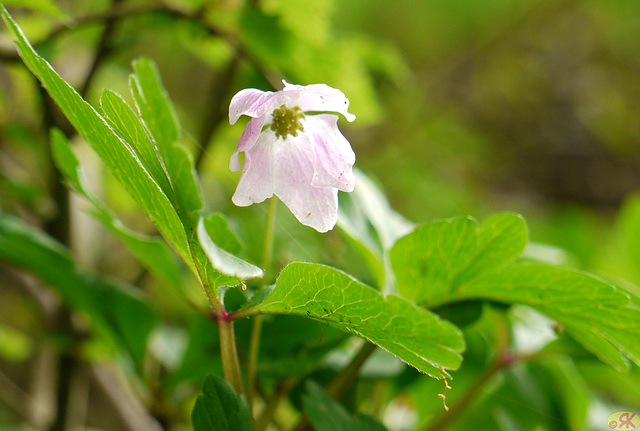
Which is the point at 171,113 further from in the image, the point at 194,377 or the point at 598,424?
the point at 598,424

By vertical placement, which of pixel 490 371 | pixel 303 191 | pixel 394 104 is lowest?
pixel 490 371

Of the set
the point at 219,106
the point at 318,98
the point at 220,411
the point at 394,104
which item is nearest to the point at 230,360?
the point at 220,411

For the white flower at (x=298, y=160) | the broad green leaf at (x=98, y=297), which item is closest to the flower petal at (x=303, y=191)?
the white flower at (x=298, y=160)

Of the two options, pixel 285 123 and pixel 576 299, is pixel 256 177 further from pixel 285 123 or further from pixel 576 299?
pixel 576 299

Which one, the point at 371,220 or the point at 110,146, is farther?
the point at 371,220

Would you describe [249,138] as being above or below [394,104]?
below

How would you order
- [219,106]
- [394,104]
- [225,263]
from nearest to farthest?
[225,263] < [219,106] < [394,104]
